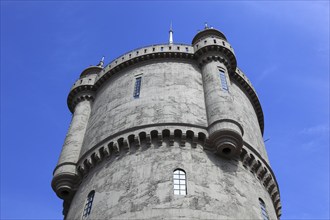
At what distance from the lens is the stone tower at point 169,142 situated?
77.8 ft

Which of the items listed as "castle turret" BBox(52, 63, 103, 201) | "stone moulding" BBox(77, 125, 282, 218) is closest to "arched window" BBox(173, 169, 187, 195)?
"stone moulding" BBox(77, 125, 282, 218)

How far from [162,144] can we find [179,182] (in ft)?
10.2

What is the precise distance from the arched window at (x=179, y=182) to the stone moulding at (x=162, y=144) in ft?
7.12

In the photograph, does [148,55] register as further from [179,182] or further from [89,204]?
[89,204]

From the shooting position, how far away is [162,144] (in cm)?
2633

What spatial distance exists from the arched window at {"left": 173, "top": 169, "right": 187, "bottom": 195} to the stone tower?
6 centimetres

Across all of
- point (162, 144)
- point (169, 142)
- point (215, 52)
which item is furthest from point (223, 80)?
point (162, 144)

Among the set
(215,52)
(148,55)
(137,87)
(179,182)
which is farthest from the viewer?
(148,55)

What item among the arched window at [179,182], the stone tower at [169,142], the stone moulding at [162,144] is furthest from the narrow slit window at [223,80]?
the arched window at [179,182]

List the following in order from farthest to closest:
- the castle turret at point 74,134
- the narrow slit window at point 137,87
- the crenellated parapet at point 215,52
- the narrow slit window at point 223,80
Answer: the crenellated parapet at point 215,52
the narrow slit window at point 137,87
the narrow slit window at point 223,80
the castle turret at point 74,134

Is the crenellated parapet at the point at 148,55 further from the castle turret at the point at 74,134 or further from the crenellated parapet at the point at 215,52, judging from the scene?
the castle turret at the point at 74,134

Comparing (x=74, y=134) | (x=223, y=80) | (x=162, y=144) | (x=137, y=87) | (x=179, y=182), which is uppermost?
(x=137, y=87)

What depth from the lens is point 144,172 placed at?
81.4ft

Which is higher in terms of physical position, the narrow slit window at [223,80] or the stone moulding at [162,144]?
the narrow slit window at [223,80]
